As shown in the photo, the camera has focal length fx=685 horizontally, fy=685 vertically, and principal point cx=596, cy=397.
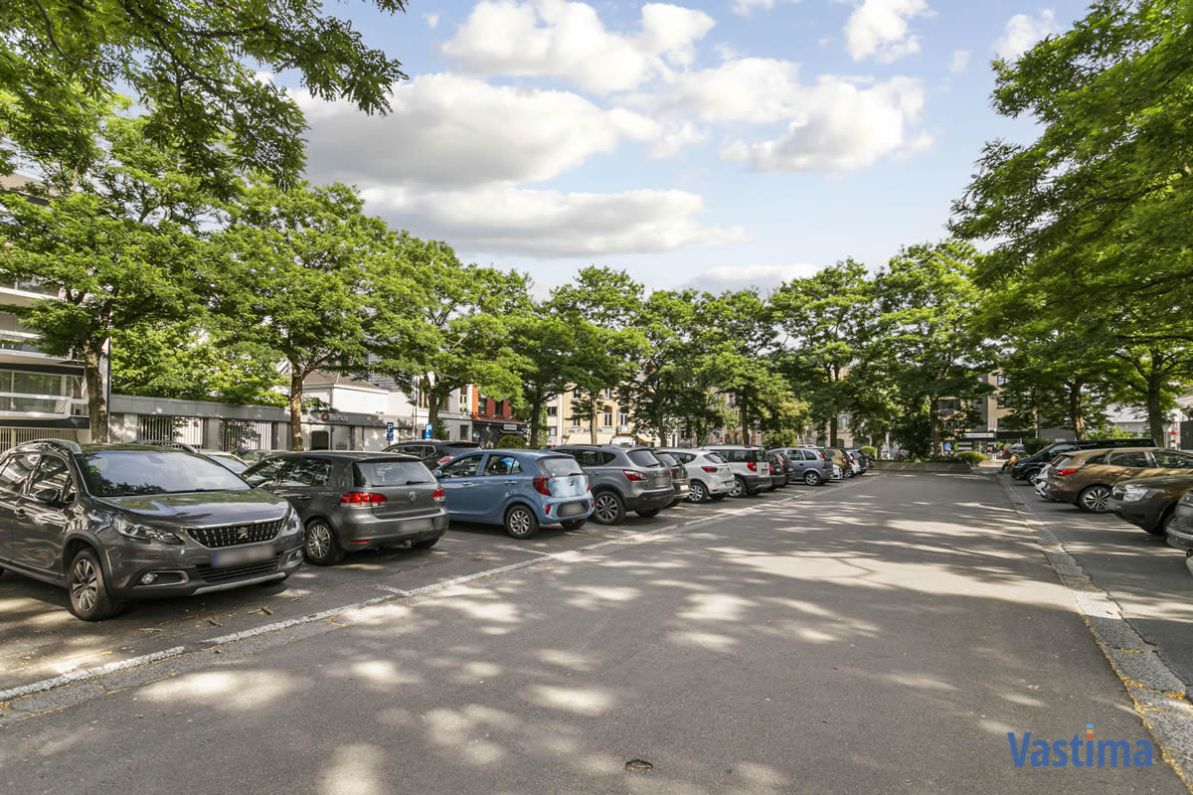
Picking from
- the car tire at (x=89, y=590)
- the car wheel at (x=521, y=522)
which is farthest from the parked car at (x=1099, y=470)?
the car tire at (x=89, y=590)

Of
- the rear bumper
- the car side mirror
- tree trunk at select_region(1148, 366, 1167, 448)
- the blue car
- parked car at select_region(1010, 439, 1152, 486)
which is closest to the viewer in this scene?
the car side mirror

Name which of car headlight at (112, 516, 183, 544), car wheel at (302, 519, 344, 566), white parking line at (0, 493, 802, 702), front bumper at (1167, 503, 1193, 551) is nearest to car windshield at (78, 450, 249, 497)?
car headlight at (112, 516, 183, 544)

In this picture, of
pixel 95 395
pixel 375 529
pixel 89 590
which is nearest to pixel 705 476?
pixel 375 529

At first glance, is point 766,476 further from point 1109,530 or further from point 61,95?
point 61,95

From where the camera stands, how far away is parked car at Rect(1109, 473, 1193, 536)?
10719mm

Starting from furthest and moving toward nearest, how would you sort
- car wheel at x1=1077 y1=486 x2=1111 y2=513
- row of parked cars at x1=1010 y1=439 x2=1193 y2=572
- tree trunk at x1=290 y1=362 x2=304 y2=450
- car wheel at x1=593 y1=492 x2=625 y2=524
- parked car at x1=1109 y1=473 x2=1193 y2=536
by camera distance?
tree trunk at x1=290 y1=362 x2=304 y2=450 → car wheel at x1=1077 y1=486 x2=1111 y2=513 → car wheel at x1=593 y1=492 x2=625 y2=524 → parked car at x1=1109 y1=473 x2=1193 y2=536 → row of parked cars at x1=1010 y1=439 x2=1193 y2=572

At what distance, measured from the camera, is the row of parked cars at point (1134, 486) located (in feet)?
27.5

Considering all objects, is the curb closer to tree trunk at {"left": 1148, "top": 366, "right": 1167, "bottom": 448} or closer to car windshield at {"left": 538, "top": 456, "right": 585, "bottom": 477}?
car windshield at {"left": 538, "top": 456, "right": 585, "bottom": 477}

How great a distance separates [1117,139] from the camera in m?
11.4

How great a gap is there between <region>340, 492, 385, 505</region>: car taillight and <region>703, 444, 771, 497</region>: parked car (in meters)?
13.5

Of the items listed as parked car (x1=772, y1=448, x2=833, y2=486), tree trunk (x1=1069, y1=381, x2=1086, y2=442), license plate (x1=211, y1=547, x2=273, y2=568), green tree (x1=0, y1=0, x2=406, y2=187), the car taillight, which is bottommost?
parked car (x1=772, y1=448, x2=833, y2=486)

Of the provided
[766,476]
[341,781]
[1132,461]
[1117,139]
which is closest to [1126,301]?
[1132,461]

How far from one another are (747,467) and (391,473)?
46.1ft

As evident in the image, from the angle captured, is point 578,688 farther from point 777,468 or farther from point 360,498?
point 777,468
